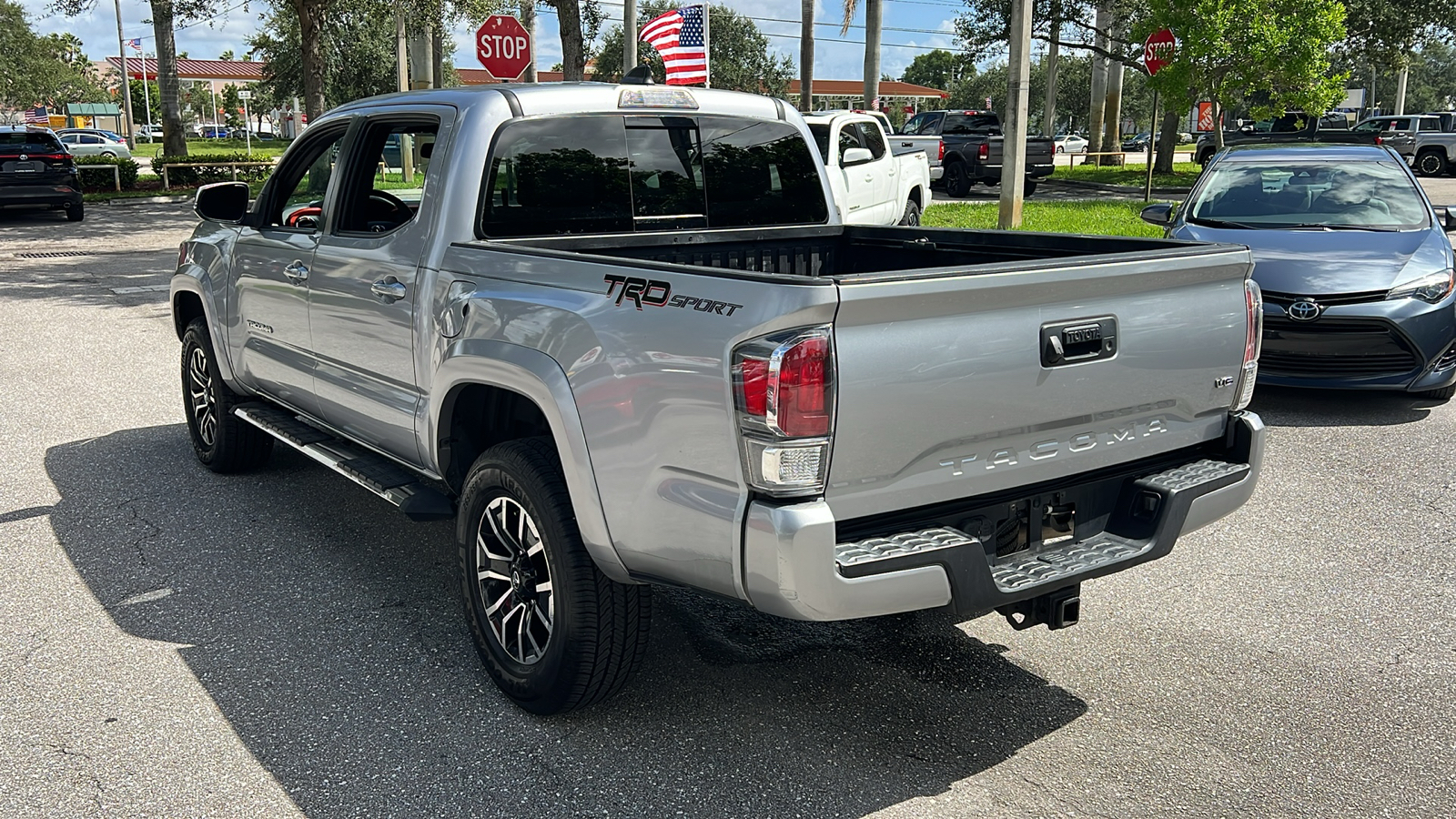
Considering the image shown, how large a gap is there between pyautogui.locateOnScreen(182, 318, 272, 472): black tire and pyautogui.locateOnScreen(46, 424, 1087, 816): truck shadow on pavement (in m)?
0.86

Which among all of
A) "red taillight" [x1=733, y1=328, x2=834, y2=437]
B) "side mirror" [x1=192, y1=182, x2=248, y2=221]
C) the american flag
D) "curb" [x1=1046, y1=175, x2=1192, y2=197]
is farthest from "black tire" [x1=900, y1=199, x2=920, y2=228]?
"red taillight" [x1=733, y1=328, x2=834, y2=437]

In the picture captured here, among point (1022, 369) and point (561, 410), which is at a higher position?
point (1022, 369)

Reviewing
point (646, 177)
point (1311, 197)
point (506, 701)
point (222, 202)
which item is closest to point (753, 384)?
point (506, 701)

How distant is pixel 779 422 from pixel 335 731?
5.91ft

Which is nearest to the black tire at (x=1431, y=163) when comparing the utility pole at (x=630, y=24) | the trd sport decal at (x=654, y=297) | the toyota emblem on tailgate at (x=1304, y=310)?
the utility pole at (x=630, y=24)

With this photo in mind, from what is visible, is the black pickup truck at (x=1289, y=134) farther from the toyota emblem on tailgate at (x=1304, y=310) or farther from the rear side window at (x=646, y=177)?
the rear side window at (x=646, y=177)

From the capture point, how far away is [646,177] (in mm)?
4766

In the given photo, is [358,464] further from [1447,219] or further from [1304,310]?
[1447,219]

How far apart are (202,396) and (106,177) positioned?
85.8 ft

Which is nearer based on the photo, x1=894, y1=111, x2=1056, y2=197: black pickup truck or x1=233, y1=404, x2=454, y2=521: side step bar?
x1=233, y1=404, x2=454, y2=521: side step bar

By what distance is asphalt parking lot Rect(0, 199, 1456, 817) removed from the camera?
3.36 metres

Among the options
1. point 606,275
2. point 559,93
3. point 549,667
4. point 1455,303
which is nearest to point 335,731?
Result: point 549,667

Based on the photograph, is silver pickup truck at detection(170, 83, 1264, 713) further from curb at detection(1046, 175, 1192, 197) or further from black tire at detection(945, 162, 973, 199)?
black tire at detection(945, 162, 973, 199)

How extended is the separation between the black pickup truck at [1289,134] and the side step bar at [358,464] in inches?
1036
